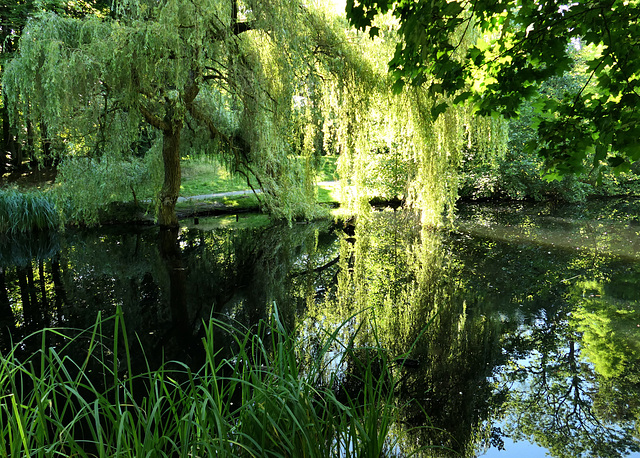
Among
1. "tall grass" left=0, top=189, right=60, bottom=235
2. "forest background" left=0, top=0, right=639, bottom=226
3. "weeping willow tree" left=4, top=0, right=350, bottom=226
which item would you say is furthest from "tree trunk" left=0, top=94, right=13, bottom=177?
"weeping willow tree" left=4, top=0, right=350, bottom=226

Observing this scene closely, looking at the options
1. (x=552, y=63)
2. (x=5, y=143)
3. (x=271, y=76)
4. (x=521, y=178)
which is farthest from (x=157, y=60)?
(x=521, y=178)

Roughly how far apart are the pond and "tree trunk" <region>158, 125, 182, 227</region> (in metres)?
0.54

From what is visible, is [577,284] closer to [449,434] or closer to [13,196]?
[449,434]

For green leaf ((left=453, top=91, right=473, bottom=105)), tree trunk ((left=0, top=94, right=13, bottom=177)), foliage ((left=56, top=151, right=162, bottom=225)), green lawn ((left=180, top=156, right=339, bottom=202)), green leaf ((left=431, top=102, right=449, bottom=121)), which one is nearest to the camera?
→ green leaf ((left=431, top=102, right=449, bottom=121))

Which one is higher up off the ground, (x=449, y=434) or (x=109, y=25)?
(x=109, y=25)

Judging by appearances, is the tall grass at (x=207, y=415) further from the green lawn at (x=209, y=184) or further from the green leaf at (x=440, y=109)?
the green lawn at (x=209, y=184)

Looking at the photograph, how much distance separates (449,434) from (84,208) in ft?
30.8

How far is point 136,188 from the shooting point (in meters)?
11.3

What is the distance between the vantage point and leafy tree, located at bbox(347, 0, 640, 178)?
2359mm

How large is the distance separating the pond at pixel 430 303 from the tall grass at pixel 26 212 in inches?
41.5

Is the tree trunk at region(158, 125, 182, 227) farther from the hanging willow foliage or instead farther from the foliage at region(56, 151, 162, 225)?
the hanging willow foliage

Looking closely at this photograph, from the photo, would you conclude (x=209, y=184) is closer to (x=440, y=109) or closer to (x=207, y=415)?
(x=440, y=109)

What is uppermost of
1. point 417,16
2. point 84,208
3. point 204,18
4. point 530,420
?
point 204,18

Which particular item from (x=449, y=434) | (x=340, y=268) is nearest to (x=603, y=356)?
(x=449, y=434)
